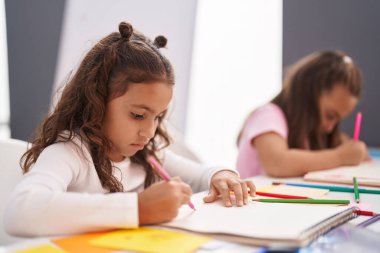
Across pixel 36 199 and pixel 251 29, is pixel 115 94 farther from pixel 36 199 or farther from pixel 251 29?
pixel 251 29

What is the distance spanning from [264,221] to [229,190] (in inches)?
8.6

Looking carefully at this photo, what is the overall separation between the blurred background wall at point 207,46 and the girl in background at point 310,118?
16.5 inches

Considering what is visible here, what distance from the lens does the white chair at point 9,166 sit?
38.6 inches

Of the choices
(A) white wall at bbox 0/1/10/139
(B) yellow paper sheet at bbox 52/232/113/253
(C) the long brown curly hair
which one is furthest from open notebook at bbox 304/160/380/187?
(A) white wall at bbox 0/1/10/139

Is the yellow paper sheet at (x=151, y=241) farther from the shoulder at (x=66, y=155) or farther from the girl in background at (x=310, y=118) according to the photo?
the girl in background at (x=310, y=118)

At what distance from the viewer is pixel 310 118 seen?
5.42ft

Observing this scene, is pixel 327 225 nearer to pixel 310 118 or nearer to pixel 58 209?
pixel 58 209

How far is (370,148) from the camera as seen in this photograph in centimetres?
205

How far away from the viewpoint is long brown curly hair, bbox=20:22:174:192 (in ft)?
3.10

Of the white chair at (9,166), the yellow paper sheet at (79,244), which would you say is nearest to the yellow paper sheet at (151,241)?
the yellow paper sheet at (79,244)

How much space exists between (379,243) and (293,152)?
0.78 metres

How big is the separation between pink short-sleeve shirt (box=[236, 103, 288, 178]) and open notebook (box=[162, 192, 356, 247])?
65 cm

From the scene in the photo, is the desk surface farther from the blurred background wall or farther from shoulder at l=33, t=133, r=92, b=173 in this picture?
the blurred background wall

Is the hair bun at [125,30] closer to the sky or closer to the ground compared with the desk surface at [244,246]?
closer to the sky
